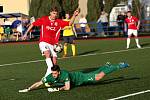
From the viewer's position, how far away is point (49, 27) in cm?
1374

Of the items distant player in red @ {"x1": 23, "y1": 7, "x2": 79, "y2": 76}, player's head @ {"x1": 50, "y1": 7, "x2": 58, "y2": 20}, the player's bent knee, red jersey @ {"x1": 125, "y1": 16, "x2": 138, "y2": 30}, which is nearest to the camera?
the player's bent knee

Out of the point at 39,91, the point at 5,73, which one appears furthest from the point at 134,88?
the point at 5,73

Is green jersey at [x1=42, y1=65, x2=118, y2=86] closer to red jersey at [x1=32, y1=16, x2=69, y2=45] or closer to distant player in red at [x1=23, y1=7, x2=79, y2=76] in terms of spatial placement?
distant player in red at [x1=23, y1=7, x2=79, y2=76]

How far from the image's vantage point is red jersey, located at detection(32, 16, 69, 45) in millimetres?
13672

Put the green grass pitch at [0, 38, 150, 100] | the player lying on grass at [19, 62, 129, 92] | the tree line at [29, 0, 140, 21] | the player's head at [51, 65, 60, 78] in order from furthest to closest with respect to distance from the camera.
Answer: the tree line at [29, 0, 140, 21] → the player lying on grass at [19, 62, 129, 92] → the player's head at [51, 65, 60, 78] → the green grass pitch at [0, 38, 150, 100]

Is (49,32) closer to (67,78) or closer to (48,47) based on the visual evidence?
(48,47)

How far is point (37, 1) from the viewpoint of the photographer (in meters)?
48.1

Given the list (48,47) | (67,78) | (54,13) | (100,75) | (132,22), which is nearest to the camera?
(67,78)

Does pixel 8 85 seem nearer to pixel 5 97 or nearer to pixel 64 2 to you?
pixel 5 97

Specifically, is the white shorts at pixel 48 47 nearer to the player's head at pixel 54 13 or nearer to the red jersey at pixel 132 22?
the player's head at pixel 54 13

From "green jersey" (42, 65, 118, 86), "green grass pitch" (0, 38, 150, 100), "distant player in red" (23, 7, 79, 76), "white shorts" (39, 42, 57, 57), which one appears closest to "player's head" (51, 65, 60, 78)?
"green jersey" (42, 65, 118, 86)

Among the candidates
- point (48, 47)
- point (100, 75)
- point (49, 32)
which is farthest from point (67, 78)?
point (49, 32)

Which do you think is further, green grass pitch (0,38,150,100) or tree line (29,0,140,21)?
tree line (29,0,140,21)

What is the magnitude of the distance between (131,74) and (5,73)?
4.05 metres
